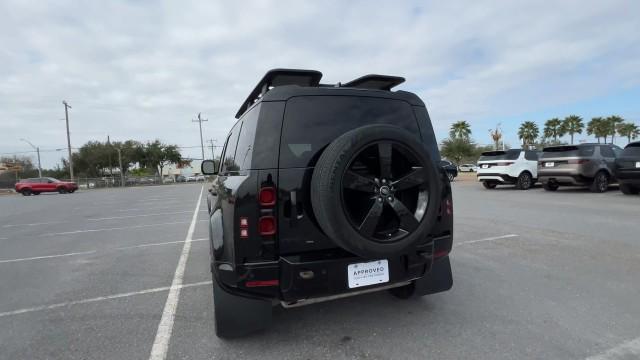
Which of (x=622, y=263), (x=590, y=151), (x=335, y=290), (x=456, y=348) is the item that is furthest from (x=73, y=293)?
(x=590, y=151)

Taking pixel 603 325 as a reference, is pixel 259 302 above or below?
above

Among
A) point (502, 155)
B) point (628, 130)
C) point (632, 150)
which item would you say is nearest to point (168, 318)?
point (632, 150)

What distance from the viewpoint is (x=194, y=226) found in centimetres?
888

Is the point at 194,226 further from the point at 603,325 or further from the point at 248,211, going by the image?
the point at 603,325

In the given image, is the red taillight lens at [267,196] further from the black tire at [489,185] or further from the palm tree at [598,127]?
the palm tree at [598,127]

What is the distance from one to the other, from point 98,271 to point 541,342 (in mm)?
5318

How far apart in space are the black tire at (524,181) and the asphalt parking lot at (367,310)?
877cm

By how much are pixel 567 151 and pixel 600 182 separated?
1.46 m

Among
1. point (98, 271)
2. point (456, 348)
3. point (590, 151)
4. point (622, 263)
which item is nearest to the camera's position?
point (456, 348)

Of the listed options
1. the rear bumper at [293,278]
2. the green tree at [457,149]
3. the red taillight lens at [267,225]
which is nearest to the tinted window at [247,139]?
the red taillight lens at [267,225]

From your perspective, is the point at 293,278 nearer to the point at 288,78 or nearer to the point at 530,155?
the point at 288,78

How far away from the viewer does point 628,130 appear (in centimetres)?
7806

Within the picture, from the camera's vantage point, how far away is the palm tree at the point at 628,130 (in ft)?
252

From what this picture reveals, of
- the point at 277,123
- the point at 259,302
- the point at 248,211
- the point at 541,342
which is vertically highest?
the point at 277,123
